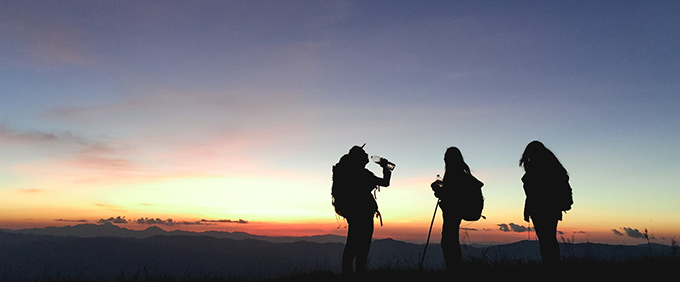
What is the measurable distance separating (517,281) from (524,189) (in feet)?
5.47

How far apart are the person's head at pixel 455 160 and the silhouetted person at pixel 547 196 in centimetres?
105

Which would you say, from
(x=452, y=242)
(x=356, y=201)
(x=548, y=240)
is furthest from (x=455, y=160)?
(x=548, y=240)

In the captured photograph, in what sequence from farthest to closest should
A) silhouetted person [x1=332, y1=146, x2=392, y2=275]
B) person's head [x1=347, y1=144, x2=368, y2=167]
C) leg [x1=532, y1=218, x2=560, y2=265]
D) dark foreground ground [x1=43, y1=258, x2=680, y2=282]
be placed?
person's head [x1=347, y1=144, x2=368, y2=167] < silhouetted person [x1=332, y1=146, x2=392, y2=275] < leg [x1=532, y1=218, x2=560, y2=265] < dark foreground ground [x1=43, y1=258, x2=680, y2=282]

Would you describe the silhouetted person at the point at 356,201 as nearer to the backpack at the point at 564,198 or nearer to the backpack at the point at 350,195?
the backpack at the point at 350,195

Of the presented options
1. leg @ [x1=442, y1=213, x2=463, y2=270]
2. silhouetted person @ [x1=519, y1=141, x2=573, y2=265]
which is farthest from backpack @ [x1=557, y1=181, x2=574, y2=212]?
leg @ [x1=442, y1=213, x2=463, y2=270]

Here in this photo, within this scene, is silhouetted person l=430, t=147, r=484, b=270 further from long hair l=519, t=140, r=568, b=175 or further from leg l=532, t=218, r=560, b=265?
leg l=532, t=218, r=560, b=265

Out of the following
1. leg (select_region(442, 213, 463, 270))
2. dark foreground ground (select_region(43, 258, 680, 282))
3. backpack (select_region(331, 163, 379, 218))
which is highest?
backpack (select_region(331, 163, 379, 218))

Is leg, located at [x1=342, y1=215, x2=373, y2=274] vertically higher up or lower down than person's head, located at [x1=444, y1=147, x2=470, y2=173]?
lower down

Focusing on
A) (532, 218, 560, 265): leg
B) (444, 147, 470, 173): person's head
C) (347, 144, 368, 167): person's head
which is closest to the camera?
(532, 218, 560, 265): leg

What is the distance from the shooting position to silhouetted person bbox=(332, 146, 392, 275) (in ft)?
21.4

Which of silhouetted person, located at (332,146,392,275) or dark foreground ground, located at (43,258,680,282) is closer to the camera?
dark foreground ground, located at (43,258,680,282)

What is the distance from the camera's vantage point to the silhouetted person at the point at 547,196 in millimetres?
6453

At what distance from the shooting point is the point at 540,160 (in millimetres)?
6555

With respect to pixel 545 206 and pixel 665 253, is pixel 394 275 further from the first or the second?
pixel 665 253
